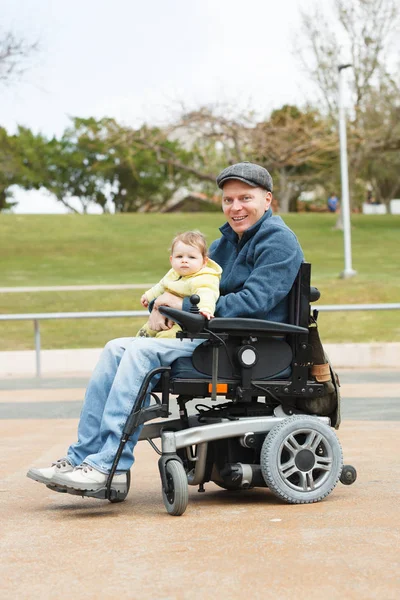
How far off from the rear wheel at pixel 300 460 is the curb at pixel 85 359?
8.49m

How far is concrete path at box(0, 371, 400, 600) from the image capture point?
3625 millimetres

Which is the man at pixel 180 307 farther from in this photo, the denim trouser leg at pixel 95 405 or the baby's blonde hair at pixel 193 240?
the baby's blonde hair at pixel 193 240

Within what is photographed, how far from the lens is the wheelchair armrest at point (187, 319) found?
4887 mm

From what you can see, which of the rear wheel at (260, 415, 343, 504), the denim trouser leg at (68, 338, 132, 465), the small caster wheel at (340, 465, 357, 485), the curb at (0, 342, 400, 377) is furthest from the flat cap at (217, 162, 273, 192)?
the curb at (0, 342, 400, 377)

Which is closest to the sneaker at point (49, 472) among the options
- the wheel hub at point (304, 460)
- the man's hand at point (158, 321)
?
the man's hand at point (158, 321)

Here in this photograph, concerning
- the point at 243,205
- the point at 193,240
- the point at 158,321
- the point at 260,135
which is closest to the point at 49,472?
the point at 158,321

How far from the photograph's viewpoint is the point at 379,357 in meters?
13.8

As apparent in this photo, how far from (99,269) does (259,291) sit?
2390cm

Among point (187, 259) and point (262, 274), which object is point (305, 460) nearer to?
point (262, 274)

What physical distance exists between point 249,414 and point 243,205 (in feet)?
3.27

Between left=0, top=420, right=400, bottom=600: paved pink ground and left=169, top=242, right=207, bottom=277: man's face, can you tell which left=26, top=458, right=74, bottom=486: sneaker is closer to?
left=0, top=420, right=400, bottom=600: paved pink ground

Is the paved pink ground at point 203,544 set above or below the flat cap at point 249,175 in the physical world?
below

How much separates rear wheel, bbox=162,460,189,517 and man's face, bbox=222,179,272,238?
3.94ft

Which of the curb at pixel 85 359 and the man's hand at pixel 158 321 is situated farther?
the curb at pixel 85 359
